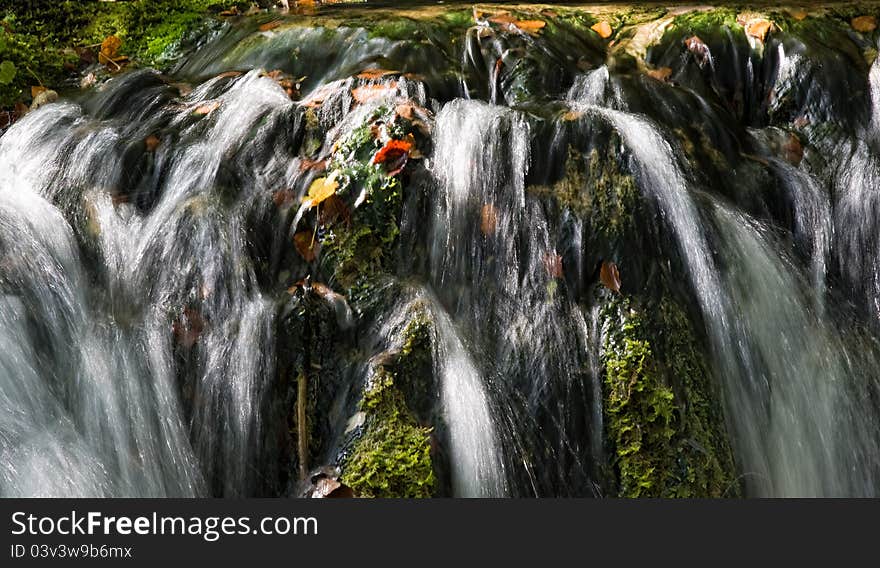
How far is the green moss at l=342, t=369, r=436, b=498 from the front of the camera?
3.13 m

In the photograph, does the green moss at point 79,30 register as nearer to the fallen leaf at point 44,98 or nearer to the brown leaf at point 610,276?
the fallen leaf at point 44,98

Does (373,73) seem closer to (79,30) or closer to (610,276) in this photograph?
(610,276)

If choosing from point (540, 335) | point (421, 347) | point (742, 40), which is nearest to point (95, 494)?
point (421, 347)

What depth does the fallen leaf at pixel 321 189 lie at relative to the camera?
3738 mm

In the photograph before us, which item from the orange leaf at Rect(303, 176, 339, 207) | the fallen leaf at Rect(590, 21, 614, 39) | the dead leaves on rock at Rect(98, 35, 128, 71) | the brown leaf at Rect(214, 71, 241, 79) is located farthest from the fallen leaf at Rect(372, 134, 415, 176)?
the dead leaves on rock at Rect(98, 35, 128, 71)

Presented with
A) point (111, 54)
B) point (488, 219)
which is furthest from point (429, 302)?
point (111, 54)

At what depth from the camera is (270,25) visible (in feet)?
18.1

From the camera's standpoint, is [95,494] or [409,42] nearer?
[95,494]

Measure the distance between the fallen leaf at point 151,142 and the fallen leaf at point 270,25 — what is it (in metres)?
1.48

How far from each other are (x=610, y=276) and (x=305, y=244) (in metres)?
1.28

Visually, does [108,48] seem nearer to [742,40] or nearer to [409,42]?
[409,42]

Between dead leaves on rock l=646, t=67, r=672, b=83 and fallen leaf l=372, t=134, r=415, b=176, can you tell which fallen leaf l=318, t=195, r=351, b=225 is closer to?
fallen leaf l=372, t=134, r=415, b=176

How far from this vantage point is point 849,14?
5527 mm

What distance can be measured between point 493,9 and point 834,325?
2997 millimetres
